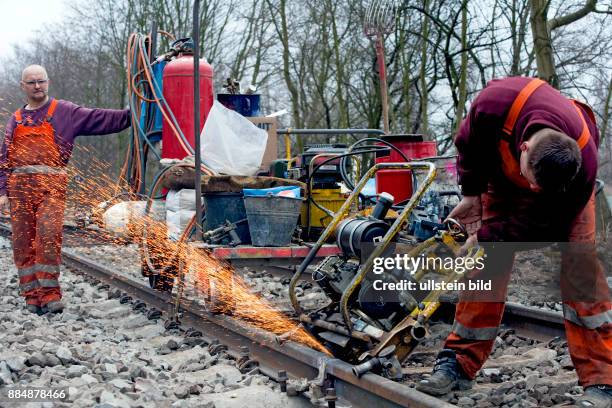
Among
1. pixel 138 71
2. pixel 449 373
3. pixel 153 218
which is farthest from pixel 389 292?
pixel 138 71

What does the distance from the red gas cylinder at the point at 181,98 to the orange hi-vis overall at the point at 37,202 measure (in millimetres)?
1026

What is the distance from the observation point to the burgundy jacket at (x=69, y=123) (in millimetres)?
7289

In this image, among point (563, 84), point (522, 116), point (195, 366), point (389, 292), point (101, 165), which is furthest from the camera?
point (101, 165)

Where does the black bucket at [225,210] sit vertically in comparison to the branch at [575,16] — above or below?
below

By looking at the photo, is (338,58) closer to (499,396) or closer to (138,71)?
(138,71)

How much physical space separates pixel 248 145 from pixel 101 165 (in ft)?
71.0

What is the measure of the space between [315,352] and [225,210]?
1.77 meters

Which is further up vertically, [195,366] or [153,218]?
[153,218]

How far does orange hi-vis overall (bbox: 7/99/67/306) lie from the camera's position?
7141mm

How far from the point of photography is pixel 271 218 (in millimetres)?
5625

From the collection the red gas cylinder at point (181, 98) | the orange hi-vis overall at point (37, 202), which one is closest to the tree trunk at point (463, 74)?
the red gas cylinder at point (181, 98)

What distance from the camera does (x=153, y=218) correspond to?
698 cm

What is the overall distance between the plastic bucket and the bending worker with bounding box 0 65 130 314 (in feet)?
7.89

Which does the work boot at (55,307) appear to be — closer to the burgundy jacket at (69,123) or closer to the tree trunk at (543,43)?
the burgundy jacket at (69,123)
